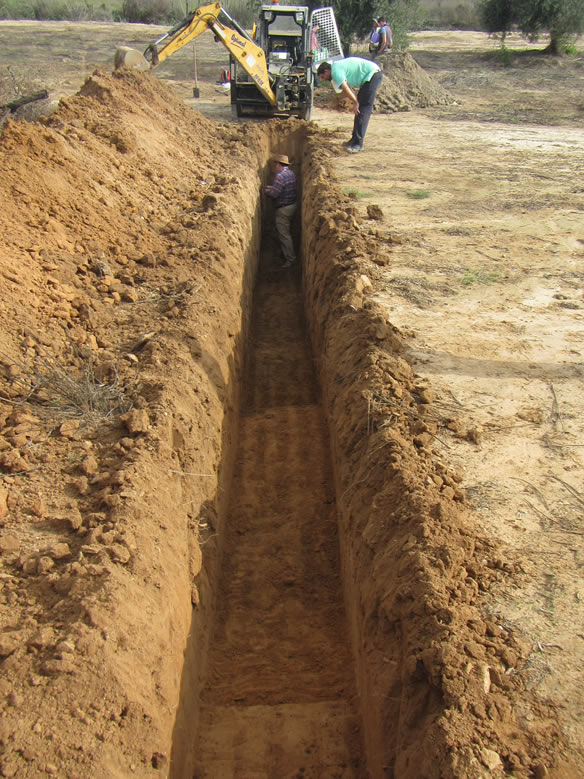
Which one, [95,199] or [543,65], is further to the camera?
[543,65]

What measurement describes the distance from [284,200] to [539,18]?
21.3m

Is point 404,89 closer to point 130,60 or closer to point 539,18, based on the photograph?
point 130,60

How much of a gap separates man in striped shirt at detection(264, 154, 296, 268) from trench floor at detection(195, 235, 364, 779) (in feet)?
16.3

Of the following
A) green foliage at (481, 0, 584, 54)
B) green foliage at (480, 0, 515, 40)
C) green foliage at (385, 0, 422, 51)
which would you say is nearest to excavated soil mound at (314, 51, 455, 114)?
green foliage at (385, 0, 422, 51)

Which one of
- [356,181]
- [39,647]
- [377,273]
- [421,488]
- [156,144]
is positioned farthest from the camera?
[356,181]

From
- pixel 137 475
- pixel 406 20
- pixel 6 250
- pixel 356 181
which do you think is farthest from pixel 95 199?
pixel 406 20

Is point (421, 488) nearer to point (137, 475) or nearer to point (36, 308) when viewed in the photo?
point (137, 475)

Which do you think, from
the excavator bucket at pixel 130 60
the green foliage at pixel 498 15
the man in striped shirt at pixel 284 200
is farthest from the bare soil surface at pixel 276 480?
the green foliage at pixel 498 15

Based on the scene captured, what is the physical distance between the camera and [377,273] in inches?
312

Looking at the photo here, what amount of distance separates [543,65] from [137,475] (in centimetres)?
2774

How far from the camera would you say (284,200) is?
460 inches

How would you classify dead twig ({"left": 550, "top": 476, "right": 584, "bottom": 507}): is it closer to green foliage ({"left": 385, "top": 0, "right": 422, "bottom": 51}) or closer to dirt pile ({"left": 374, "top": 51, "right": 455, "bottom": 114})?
dirt pile ({"left": 374, "top": 51, "right": 455, "bottom": 114})

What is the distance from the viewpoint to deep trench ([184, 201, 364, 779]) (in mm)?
4184

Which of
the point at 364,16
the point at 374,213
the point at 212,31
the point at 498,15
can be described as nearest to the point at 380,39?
the point at 364,16
